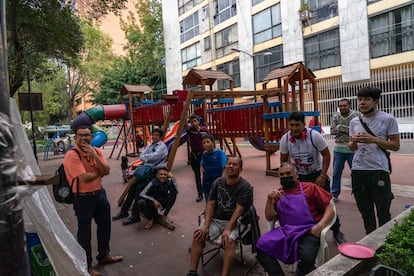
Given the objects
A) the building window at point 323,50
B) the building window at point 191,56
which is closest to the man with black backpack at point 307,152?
the building window at point 323,50

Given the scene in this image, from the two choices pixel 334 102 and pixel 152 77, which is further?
pixel 152 77

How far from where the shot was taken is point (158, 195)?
15.6ft

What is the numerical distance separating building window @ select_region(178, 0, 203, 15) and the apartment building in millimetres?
740

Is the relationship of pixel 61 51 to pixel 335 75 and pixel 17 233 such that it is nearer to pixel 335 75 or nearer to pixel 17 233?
pixel 17 233

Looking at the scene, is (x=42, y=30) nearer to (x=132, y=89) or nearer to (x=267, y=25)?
(x=132, y=89)

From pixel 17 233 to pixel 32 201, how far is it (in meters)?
1.35

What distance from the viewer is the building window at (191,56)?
2658cm

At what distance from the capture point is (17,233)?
1.15m

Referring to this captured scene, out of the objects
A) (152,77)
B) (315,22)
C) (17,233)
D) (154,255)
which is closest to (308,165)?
(154,255)

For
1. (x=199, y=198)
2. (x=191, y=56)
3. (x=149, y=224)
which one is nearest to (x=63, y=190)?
(x=149, y=224)

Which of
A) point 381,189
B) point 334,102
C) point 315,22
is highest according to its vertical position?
point 315,22

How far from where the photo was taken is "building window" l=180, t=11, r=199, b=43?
87.1ft

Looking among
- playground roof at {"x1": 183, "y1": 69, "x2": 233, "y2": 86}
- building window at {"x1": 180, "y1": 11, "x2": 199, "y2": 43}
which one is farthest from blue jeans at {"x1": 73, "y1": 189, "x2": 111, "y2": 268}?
building window at {"x1": 180, "y1": 11, "x2": 199, "y2": 43}

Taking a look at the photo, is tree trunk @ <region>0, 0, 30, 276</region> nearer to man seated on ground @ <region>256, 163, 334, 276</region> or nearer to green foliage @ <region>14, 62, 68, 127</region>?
man seated on ground @ <region>256, 163, 334, 276</region>
